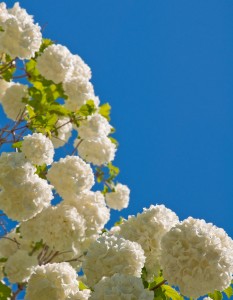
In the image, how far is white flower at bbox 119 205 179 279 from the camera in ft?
12.4

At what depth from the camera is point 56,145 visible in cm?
668

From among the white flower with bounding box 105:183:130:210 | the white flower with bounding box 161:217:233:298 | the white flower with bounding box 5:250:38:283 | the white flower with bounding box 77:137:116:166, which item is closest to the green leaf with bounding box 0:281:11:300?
the white flower with bounding box 5:250:38:283

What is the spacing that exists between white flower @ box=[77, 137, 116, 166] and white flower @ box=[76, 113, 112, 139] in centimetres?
10

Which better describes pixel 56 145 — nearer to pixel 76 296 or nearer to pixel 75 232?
pixel 75 232

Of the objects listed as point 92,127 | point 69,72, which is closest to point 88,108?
point 92,127

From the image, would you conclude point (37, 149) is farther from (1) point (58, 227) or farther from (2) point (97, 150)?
(2) point (97, 150)

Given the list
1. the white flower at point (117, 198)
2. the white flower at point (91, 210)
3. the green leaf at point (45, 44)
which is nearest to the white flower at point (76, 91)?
the green leaf at point (45, 44)

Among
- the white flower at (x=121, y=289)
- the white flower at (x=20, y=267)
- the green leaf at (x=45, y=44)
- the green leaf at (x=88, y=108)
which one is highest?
the green leaf at (x=45, y=44)

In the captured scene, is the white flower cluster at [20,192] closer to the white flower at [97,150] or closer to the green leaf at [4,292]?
the green leaf at [4,292]

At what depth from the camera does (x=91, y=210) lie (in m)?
4.81

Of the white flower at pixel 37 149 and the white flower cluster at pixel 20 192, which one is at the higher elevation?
the white flower at pixel 37 149

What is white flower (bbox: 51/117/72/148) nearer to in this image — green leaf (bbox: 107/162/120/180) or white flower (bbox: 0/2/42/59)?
green leaf (bbox: 107/162/120/180)

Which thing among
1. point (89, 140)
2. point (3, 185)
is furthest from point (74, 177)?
point (89, 140)

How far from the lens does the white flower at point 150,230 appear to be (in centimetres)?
378
